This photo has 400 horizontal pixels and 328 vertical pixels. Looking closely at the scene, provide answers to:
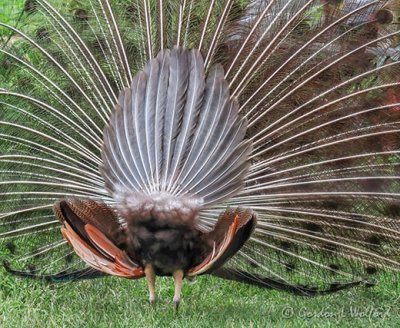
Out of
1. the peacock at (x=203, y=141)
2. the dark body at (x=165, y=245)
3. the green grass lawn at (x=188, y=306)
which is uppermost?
the peacock at (x=203, y=141)

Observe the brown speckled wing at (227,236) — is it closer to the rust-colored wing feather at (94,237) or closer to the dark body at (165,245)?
the dark body at (165,245)

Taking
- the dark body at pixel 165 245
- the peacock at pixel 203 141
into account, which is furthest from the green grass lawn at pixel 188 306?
the dark body at pixel 165 245

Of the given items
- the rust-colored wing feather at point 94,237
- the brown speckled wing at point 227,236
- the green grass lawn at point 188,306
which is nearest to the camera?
the brown speckled wing at point 227,236

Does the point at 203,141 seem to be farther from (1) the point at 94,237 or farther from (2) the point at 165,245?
(1) the point at 94,237

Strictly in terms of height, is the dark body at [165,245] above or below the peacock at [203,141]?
below

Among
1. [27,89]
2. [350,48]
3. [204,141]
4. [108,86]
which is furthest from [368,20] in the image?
[27,89]

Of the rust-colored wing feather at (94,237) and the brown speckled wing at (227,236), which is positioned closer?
the brown speckled wing at (227,236)

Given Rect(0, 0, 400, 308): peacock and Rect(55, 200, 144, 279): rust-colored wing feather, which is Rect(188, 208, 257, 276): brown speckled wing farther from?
Rect(55, 200, 144, 279): rust-colored wing feather

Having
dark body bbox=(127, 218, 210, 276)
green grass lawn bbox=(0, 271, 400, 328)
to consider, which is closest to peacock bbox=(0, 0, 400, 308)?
dark body bbox=(127, 218, 210, 276)
